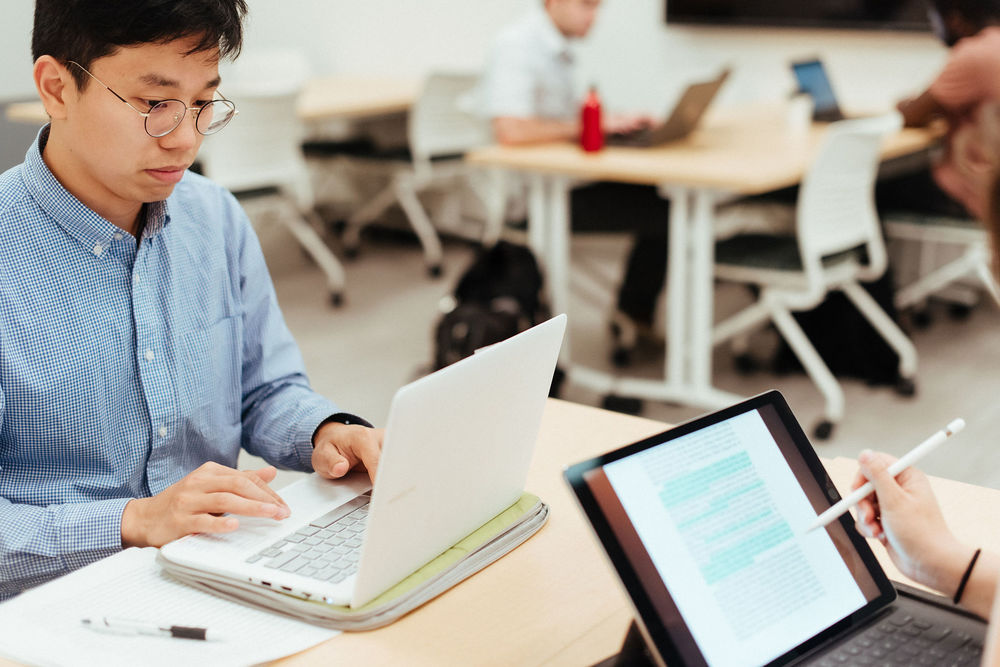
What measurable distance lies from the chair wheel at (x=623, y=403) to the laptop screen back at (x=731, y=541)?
237 centimetres

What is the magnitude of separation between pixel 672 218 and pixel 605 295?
101 cm

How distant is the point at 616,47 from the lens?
497cm

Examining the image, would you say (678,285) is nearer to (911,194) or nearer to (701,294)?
(701,294)

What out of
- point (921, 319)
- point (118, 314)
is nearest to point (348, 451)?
point (118, 314)

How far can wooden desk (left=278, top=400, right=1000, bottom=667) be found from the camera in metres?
0.95

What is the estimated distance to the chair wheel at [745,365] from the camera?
12.1ft

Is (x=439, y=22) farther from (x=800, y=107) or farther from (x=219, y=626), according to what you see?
(x=219, y=626)

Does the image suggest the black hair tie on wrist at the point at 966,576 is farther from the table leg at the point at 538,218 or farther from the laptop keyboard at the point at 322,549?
the table leg at the point at 538,218

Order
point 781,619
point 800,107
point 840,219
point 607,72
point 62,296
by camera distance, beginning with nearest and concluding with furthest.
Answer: point 781,619 → point 62,296 → point 840,219 → point 800,107 → point 607,72

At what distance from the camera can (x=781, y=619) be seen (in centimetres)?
89

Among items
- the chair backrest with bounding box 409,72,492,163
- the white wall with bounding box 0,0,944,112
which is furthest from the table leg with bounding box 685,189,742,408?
the chair backrest with bounding box 409,72,492,163

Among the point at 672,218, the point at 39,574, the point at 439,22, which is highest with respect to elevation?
the point at 439,22

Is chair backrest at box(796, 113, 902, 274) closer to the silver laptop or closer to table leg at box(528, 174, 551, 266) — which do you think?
table leg at box(528, 174, 551, 266)

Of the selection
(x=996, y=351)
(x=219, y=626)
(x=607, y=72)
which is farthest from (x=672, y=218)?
(x=219, y=626)
